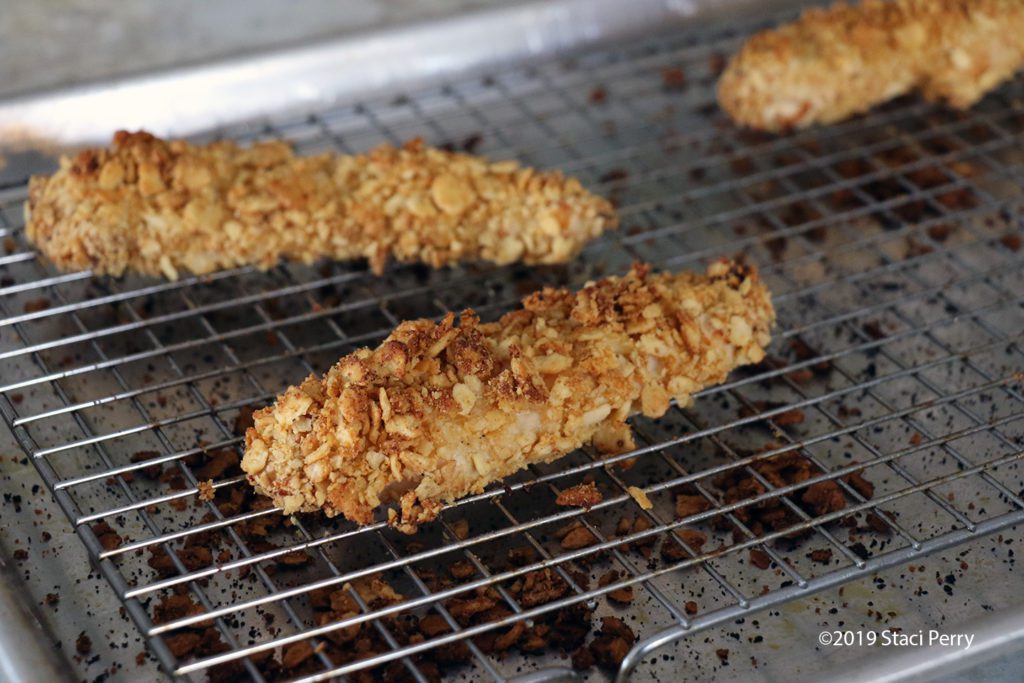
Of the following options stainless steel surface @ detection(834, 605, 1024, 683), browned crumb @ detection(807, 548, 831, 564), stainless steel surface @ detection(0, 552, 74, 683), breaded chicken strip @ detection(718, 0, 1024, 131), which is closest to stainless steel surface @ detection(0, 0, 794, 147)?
breaded chicken strip @ detection(718, 0, 1024, 131)

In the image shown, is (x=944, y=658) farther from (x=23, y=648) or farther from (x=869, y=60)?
(x=869, y=60)

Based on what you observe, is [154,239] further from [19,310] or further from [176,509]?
[176,509]

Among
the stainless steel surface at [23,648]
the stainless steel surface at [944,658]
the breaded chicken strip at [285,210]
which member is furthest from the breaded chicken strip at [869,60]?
the stainless steel surface at [23,648]

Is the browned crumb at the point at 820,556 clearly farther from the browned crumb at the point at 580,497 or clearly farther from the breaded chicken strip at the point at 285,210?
the breaded chicken strip at the point at 285,210

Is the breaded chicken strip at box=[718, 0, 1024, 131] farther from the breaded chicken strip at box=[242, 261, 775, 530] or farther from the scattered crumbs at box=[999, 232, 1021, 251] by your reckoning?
the breaded chicken strip at box=[242, 261, 775, 530]

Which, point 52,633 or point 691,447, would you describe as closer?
point 52,633

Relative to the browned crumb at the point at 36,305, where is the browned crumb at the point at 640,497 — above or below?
below

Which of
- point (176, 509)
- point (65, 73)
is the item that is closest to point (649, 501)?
point (176, 509)
